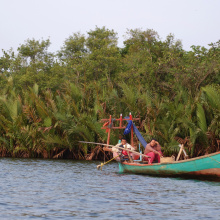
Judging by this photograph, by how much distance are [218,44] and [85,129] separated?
1119cm

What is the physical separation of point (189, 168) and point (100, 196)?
502 cm

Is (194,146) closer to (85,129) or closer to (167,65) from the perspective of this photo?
(85,129)

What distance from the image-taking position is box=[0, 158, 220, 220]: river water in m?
11.7

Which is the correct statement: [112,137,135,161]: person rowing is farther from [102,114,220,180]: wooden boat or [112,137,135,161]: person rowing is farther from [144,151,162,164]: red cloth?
[144,151,162,164]: red cloth

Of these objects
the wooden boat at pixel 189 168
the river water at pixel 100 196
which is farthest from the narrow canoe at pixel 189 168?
the river water at pixel 100 196

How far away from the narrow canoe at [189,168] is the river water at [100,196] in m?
0.30

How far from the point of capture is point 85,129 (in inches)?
1059

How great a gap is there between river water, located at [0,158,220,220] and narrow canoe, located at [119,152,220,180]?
0.97ft

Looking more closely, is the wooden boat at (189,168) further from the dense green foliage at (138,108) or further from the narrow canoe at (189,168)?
the dense green foliage at (138,108)

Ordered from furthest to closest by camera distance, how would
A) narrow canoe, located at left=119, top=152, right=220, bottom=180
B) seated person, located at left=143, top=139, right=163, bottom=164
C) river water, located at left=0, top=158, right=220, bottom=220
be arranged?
seated person, located at left=143, top=139, right=163, bottom=164 < narrow canoe, located at left=119, top=152, right=220, bottom=180 < river water, located at left=0, top=158, right=220, bottom=220

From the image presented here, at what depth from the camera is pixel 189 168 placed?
1833cm

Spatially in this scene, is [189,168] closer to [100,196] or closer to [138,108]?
[100,196]

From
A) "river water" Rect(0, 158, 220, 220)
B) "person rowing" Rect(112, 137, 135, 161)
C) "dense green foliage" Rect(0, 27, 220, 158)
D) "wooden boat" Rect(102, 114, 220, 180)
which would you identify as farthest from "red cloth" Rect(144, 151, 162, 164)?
"dense green foliage" Rect(0, 27, 220, 158)

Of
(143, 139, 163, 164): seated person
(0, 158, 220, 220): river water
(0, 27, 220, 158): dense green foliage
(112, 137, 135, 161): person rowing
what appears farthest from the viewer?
(0, 27, 220, 158): dense green foliage
